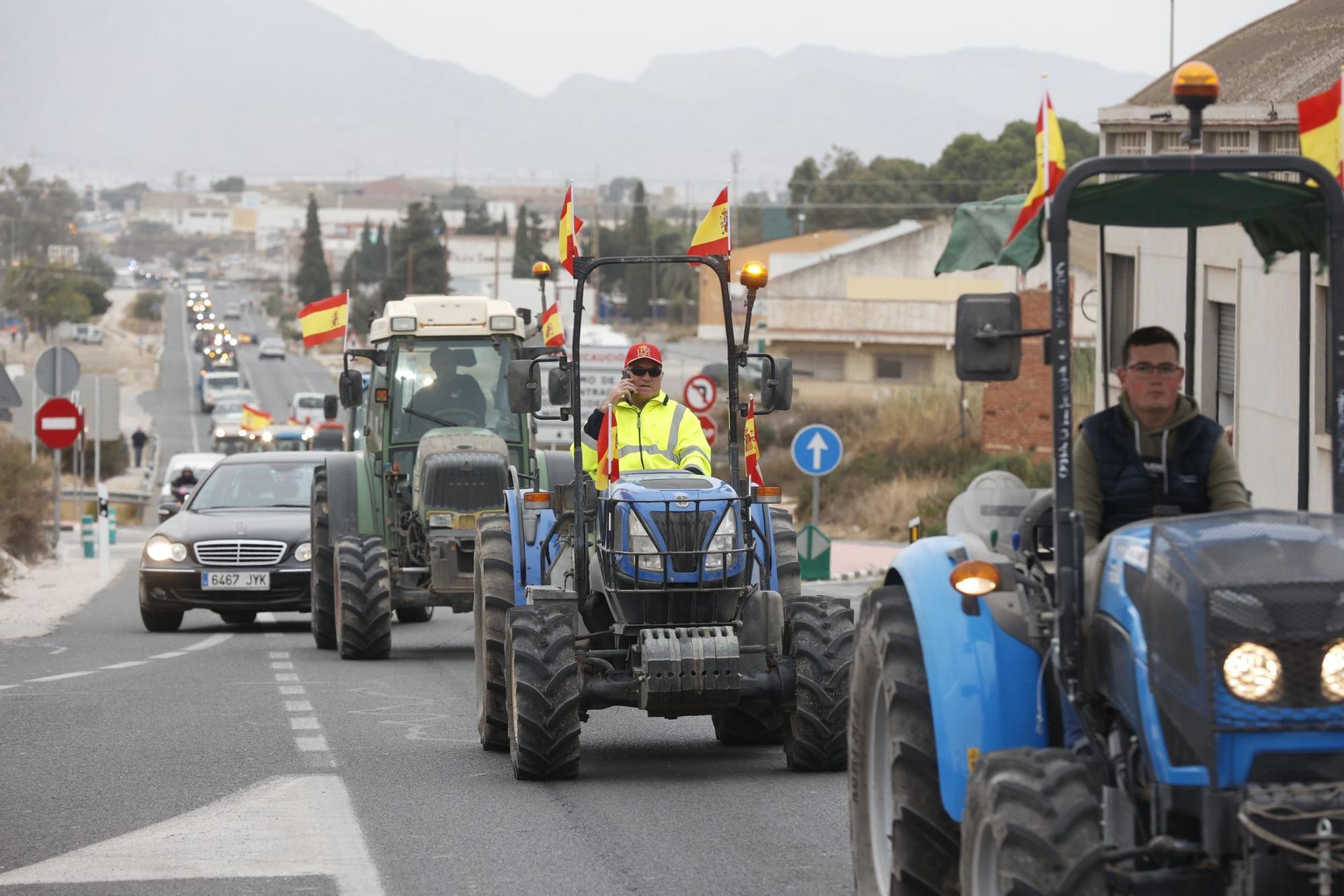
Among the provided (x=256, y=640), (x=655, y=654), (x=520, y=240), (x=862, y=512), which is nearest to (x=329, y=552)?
(x=256, y=640)

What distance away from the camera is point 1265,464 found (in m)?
23.9

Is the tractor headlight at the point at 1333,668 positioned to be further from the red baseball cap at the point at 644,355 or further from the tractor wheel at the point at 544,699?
the red baseball cap at the point at 644,355

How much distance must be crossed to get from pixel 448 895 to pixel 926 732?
228 cm

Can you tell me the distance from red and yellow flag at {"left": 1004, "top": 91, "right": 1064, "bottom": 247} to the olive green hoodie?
76 cm

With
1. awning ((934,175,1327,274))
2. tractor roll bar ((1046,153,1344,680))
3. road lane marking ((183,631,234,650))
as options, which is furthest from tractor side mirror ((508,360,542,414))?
road lane marking ((183,631,234,650))

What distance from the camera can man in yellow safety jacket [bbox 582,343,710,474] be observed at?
439 inches

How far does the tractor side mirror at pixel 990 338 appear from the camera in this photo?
5797mm

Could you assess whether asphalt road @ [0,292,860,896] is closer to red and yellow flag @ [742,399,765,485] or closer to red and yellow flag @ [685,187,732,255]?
red and yellow flag @ [742,399,765,485]

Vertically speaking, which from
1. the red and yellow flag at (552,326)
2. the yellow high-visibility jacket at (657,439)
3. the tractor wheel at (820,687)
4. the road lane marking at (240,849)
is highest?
the red and yellow flag at (552,326)

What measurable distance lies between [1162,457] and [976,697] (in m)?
0.93

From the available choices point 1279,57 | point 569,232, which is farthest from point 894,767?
point 1279,57

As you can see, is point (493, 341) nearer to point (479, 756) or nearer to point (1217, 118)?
point (479, 756)

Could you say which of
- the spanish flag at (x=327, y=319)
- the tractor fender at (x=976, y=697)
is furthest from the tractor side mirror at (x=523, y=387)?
the spanish flag at (x=327, y=319)

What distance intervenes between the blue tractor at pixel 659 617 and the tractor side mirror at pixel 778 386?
0.04 feet
